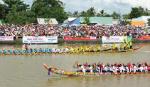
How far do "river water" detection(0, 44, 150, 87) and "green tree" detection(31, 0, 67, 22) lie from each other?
40493 millimetres

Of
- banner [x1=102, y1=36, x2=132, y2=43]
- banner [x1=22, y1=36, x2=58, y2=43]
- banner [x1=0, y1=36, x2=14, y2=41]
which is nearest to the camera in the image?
banner [x1=22, y1=36, x2=58, y2=43]

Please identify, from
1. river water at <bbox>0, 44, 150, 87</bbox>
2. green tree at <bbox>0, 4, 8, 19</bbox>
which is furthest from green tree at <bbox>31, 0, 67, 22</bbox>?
river water at <bbox>0, 44, 150, 87</bbox>

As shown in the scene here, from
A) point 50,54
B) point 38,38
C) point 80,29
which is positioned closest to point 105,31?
point 80,29

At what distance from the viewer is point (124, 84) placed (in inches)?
1297

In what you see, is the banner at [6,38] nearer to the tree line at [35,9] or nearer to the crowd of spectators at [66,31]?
the crowd of spectators at [66,31]

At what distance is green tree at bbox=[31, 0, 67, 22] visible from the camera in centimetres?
9000

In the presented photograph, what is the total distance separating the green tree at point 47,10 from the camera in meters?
90.0

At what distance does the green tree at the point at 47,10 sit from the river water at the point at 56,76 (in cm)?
4049

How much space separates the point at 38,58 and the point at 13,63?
3846 mm

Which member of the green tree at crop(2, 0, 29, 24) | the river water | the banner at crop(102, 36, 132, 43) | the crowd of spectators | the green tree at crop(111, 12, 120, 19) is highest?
the green tree at crop(2, 0, 29, 24)

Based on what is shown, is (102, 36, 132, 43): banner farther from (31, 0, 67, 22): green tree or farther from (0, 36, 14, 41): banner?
(31, 0, 67, 22): green tree

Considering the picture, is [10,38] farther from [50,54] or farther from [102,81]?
[102,81]

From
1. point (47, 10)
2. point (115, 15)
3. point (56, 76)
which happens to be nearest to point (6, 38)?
point (56, 76)

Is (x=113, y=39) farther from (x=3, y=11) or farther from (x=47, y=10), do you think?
(x=3, y=11)
